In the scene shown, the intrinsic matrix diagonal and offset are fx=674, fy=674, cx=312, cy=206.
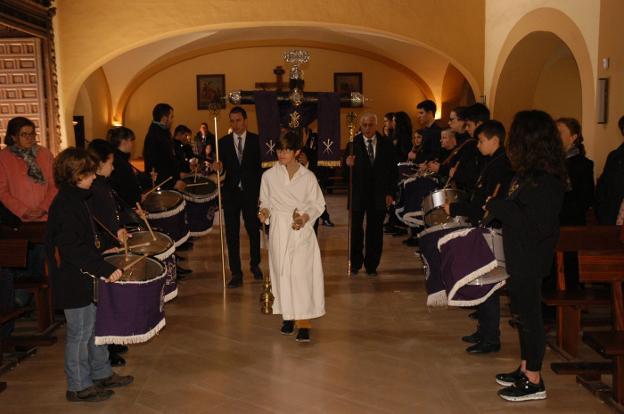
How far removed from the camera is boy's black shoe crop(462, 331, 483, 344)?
16.9 ft

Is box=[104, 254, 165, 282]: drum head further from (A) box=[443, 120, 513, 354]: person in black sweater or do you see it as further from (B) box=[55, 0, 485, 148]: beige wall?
(B) box=[55, 0, 485, 148]: beige wall

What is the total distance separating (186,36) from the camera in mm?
16047

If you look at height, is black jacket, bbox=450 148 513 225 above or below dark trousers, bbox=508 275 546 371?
above

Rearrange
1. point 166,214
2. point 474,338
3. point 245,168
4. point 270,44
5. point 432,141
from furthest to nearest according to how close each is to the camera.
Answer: point 270,44 < point 432,141 < point 245,168 < point 166,214 < point 474,338

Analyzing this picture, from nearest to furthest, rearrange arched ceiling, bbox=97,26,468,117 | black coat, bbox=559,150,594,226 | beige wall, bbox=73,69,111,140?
black coat, bbox=559,150,594,226 < arched ceiling, bbox=97,26,468,117 < beige wall, bbox=73,69,111,140

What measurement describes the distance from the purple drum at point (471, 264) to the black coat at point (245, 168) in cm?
311

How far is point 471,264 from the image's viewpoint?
4246mm

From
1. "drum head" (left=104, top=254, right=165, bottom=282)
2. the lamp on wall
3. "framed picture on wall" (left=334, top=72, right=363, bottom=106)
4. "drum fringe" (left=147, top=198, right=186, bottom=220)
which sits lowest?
"drum head" (left=104, top=254, right=165, bottom=282)

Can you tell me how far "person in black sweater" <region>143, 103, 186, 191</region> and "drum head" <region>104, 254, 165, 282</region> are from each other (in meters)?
3.07

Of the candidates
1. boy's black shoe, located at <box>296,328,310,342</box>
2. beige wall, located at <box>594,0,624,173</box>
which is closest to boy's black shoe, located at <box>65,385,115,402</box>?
boy's black shoe, located at <box>296,328,310,342</box>

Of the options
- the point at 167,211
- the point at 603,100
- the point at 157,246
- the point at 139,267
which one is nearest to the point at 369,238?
the point at 167,211

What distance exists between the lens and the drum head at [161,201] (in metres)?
6.68

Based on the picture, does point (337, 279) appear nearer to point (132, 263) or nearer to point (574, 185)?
point (574, 185)

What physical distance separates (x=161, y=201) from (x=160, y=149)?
0.84 metres
